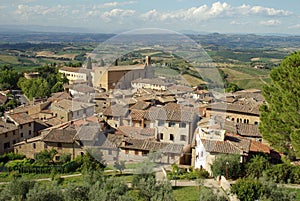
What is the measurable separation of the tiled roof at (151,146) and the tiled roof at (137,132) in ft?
0.67

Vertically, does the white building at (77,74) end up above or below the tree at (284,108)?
below

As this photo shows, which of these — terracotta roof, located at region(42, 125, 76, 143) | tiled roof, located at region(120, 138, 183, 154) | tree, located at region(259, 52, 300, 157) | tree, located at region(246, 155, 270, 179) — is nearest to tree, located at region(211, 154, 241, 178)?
tree, located at region(246, 155, 270, 179)

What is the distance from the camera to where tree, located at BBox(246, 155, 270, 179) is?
920cm

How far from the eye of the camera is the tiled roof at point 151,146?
944 centimetres

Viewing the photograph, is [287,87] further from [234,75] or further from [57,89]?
[234,75]

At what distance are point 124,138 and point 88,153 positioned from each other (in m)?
1.42

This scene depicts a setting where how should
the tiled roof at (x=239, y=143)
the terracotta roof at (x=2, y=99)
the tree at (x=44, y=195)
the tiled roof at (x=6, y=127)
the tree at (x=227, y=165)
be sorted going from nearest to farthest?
the tree at (x=44, y=195)
the tree at (x=227, y=165)
the tiled roof at (x=239, y=143)
the tiled roof at (x=6, y=127)
the terracotta roof at (x=2, y=99)

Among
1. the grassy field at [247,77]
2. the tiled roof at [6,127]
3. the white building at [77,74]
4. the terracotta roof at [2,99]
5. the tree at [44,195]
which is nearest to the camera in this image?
the tree at [44,195]

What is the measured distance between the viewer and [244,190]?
283 inches

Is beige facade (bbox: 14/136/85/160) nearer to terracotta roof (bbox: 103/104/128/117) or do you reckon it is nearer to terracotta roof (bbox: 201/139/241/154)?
terracotta roof (bbox: 103/104/128/117)

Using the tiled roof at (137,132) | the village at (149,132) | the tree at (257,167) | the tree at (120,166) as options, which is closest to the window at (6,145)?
the village at (149,132)

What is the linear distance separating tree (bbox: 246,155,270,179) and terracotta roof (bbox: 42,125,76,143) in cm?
625

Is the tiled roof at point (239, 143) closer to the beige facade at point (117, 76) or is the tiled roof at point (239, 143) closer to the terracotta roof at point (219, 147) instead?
the terracotta roof at point (219, 147)

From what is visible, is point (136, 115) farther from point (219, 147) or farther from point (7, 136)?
point (7, 136)
